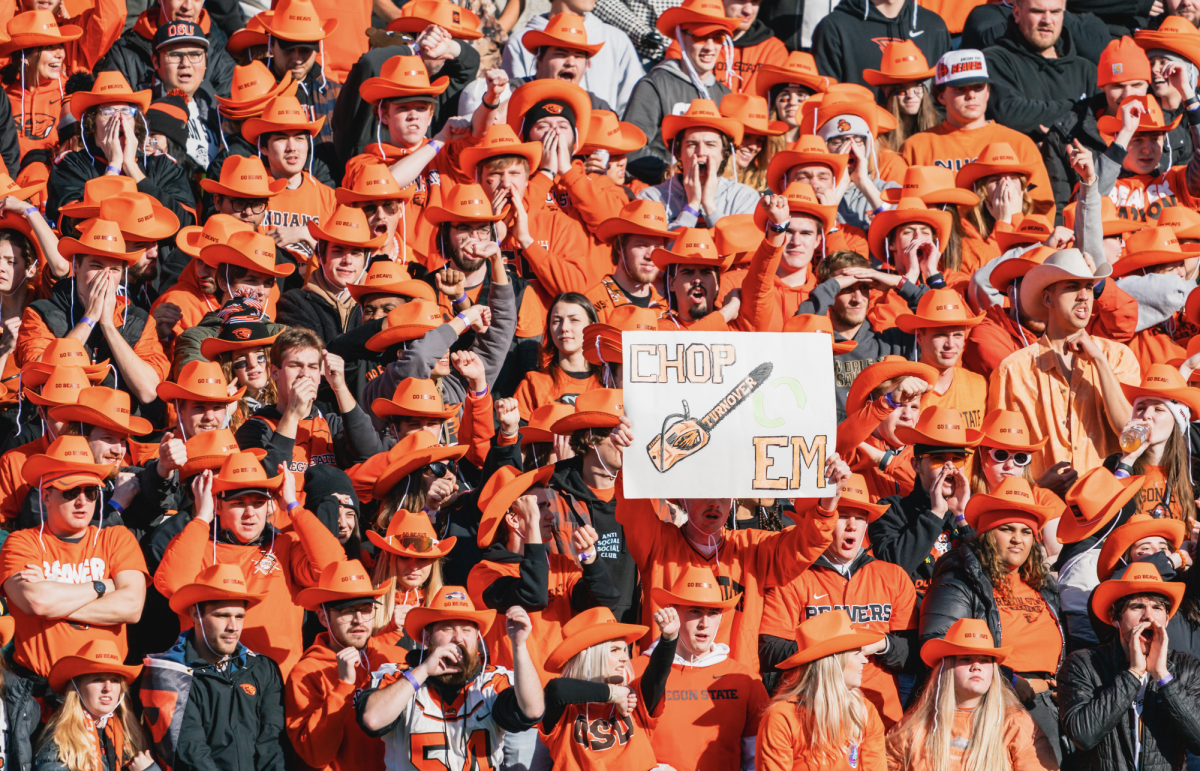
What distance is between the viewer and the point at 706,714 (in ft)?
27.1

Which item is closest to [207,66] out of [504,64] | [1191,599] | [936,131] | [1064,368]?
[504,64]

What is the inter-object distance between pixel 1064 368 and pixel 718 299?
176cm

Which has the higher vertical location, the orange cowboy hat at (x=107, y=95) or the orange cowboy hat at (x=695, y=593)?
the orange cowboy hat at (x=107, y=95)

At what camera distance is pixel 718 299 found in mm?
10461

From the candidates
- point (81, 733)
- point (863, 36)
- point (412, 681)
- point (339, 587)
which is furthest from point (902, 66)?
point (81, 733)

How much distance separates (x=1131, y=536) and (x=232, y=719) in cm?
390

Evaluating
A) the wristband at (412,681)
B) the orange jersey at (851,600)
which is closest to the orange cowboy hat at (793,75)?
the orange jersey at (851,600)

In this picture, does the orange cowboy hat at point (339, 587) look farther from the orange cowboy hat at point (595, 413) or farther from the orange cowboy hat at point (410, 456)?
the orange cowboy hat at point (595, 413)

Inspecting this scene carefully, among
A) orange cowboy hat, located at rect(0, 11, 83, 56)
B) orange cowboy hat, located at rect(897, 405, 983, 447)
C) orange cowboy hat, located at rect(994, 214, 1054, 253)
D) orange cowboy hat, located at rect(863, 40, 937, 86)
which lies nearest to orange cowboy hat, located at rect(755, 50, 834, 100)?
orange cowboy hat, located at rect(863, 40, 937, 86)

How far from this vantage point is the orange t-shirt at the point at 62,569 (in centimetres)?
831

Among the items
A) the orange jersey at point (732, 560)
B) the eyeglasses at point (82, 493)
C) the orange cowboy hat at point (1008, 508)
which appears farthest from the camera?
the orange cowboy hat at point (1008, 508)

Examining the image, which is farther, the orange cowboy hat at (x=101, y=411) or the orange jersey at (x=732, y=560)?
the orange cowboy hat at (x=101, y=411)

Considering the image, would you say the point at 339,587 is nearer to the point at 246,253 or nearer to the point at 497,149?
the point at 246,253

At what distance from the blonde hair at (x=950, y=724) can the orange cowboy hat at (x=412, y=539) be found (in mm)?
2045
